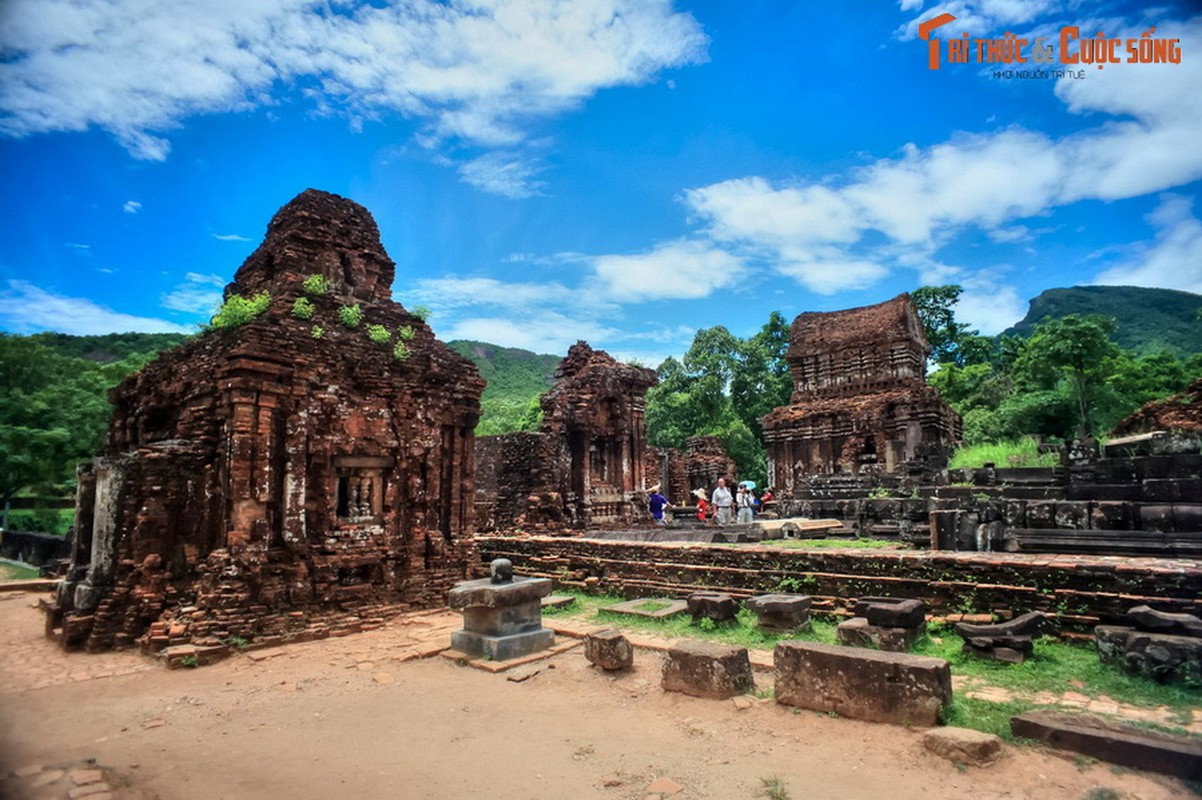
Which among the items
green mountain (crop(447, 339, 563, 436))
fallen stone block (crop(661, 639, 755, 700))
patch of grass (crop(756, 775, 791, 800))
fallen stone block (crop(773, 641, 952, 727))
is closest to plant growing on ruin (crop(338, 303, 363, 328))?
fallen stone block (crop(661, 639, 755, 700))

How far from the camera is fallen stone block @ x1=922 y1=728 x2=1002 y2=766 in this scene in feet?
14.4

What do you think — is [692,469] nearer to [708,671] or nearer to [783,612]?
[783,612]

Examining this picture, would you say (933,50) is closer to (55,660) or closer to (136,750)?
(136,750)

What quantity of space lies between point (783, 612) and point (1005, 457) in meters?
11.9

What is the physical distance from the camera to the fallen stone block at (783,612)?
7.85m

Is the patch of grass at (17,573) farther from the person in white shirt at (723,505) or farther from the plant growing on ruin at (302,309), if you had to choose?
the person in white shirt at (723,505)

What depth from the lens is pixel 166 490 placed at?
9.22m

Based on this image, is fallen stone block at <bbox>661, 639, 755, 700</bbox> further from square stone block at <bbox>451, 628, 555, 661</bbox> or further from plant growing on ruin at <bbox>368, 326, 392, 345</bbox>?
plant growing on ruin at <bbox>368, 326, 392, 345</bbox>

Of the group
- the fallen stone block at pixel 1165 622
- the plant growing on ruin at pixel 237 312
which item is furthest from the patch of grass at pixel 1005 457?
the plant growing on ruin at pixel 237 312

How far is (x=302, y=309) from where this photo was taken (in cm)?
1030

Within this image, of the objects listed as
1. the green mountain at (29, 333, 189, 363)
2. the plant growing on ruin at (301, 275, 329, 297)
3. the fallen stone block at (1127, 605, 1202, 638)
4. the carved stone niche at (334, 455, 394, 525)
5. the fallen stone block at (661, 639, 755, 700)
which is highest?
the green mountain at (29, 333, 189, 363)

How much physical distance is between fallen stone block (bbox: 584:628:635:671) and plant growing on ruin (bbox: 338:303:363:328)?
6745mm

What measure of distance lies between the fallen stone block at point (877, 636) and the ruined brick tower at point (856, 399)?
59.9ft

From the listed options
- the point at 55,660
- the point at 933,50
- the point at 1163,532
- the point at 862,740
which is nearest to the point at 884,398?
the point at 1163,532
